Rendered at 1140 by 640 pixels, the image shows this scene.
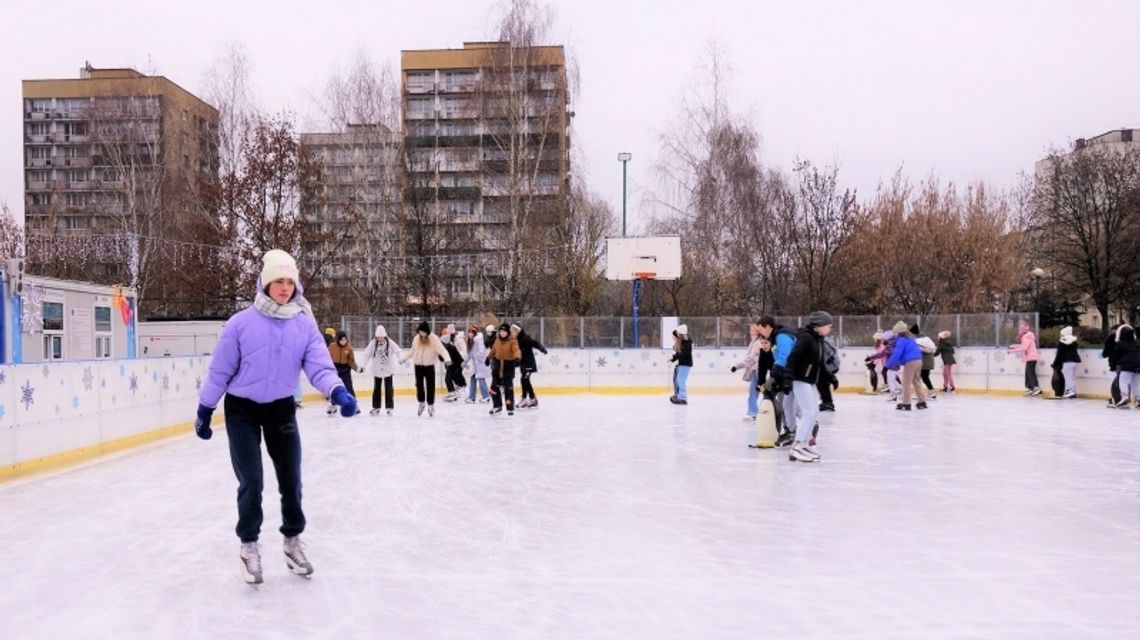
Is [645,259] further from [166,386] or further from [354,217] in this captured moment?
[166,386]

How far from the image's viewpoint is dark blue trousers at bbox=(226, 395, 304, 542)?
424 centimetres

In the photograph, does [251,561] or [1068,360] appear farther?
[1068,360]

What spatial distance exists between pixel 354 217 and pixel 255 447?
2635 cm

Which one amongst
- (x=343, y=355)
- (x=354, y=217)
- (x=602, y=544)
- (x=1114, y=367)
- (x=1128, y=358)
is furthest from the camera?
(x=354, y=217)

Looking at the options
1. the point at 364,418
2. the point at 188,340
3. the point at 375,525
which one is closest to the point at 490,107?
the point at 188,340

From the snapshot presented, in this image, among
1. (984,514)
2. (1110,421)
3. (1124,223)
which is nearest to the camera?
(984,514)

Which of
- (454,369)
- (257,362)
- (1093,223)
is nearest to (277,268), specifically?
(257,362)

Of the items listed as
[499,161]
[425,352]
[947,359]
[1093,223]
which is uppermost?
[499,161]

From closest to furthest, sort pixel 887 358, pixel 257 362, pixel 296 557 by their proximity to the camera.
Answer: pixel 257 362, pixel 296 557, pixel 887 358

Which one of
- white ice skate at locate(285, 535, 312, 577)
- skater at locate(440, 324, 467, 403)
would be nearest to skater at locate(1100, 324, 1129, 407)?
skater at locate(440, 324, 467, 403)

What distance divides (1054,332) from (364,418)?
25.3 meters

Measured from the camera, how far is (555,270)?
2994 centimetres

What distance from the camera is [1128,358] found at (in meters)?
15.1

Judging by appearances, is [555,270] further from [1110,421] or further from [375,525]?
[375,525]
